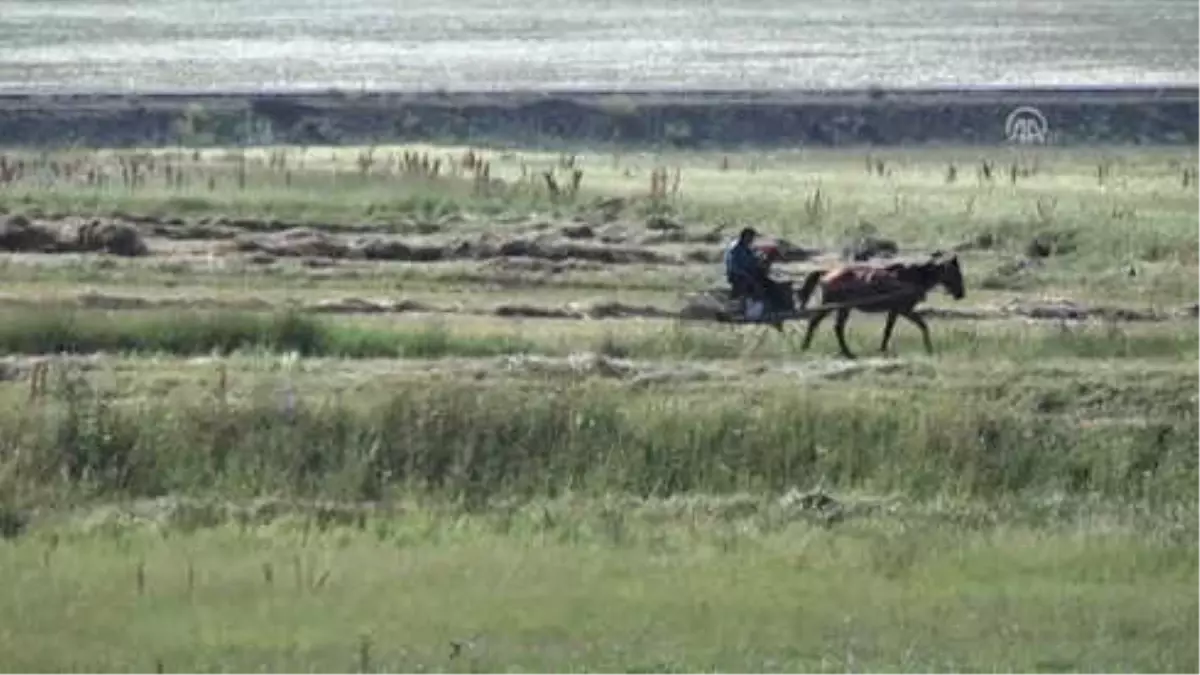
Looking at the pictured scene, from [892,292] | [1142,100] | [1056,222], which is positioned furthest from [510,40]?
[892,292]

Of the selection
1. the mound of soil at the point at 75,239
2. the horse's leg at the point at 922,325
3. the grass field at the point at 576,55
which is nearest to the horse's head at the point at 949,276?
the horse's leg at the point at 922,325

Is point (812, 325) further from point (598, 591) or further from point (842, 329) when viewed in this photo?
point (598, 591)

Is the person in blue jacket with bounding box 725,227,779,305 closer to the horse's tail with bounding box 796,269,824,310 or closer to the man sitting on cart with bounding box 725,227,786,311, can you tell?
the man sitting on cart with bounding box 725,227,786,311

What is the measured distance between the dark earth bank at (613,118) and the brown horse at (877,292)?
126 feet

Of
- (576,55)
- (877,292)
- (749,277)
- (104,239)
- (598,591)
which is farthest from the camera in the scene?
(576,55)

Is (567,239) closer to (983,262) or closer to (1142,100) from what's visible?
(983,262)

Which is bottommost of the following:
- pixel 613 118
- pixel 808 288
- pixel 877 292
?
pixel 613 118

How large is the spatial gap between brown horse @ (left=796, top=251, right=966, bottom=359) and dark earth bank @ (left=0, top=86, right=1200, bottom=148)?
38392 millimetres

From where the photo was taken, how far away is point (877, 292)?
1140 inches

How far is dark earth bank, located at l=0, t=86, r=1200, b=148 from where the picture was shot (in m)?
67.4

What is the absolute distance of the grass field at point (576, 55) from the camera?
107562mm

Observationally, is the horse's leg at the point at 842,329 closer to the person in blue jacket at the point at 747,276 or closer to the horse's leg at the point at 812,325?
the horse's leg at the point at 812,325

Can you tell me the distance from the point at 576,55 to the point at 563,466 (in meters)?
121

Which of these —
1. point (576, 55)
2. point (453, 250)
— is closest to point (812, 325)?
point (453, 250)
